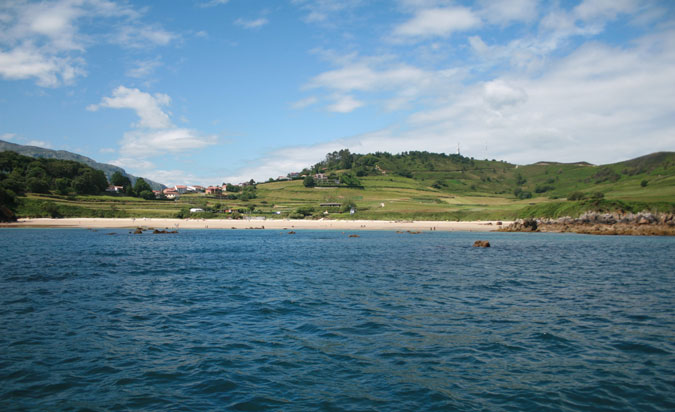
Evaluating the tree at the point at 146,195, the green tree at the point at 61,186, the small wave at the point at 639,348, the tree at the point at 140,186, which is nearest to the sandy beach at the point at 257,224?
the green tree at the point at 61,186

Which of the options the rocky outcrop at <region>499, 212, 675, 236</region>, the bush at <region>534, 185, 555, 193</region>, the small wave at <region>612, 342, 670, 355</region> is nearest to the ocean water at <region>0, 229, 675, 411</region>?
the small wave at <region>612, 342, 670, 355</region>

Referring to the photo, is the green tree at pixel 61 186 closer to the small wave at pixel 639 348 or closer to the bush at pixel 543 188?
the small wave at pixel 639 348

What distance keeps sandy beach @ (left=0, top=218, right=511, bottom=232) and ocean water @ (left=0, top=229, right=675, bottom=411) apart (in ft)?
236

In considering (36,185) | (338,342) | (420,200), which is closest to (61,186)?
(36,185)

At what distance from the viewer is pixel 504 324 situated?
14.2 m

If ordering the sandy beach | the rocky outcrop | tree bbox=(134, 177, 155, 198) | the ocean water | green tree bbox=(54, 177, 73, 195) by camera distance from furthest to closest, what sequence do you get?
tree bbox=(134, 177, 155, 198), green tree bbox=(54, 177, 73, 195), the sandy beach, the rocky outcrop, the ocean water

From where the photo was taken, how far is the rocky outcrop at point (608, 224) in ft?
214

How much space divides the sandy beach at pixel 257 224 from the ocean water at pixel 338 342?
7192 centimetres

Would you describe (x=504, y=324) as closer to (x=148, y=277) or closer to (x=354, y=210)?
(x=148, y=277)

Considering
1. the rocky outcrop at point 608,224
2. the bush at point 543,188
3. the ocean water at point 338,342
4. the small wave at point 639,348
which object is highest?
the bush at point 543,188

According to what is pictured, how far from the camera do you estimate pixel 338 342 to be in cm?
1234

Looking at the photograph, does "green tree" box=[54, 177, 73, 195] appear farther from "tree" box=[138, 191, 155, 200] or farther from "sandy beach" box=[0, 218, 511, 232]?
"tree" box=[138, 191, 155, 200]

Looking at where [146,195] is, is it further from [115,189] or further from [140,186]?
[115,189]

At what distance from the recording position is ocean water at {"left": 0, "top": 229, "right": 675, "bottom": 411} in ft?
28.2
